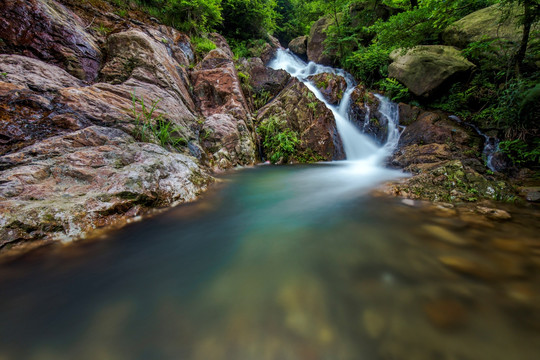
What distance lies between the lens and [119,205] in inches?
83.7

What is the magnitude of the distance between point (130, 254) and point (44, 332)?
0.65 m

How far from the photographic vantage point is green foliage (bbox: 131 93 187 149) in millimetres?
3504

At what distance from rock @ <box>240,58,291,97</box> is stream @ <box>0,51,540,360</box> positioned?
7.27 m

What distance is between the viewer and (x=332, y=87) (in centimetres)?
802

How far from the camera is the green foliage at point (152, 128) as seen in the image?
11.5 ft

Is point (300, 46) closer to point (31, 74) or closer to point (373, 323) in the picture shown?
point (31, 74)

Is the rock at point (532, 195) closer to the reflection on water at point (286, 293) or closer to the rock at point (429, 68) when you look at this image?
the reflection on water at point (286, 293)

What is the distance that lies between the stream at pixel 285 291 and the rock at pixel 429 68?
17.3 feet

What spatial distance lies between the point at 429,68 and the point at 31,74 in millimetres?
9312

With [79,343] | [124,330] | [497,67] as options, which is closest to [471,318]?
[124,330]

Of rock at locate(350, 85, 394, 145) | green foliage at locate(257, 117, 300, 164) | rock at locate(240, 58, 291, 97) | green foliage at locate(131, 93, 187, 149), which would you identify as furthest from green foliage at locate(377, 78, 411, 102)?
green foliage at locate(131, 93, 187, 149)

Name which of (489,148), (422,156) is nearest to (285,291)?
(422,156)

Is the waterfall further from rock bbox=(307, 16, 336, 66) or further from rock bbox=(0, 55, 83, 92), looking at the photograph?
rock bbox=(0, 55, 83, 92)

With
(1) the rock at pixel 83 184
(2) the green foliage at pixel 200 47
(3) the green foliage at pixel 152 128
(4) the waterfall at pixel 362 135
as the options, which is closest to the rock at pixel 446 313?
(1) the rock at pixel 83 184
